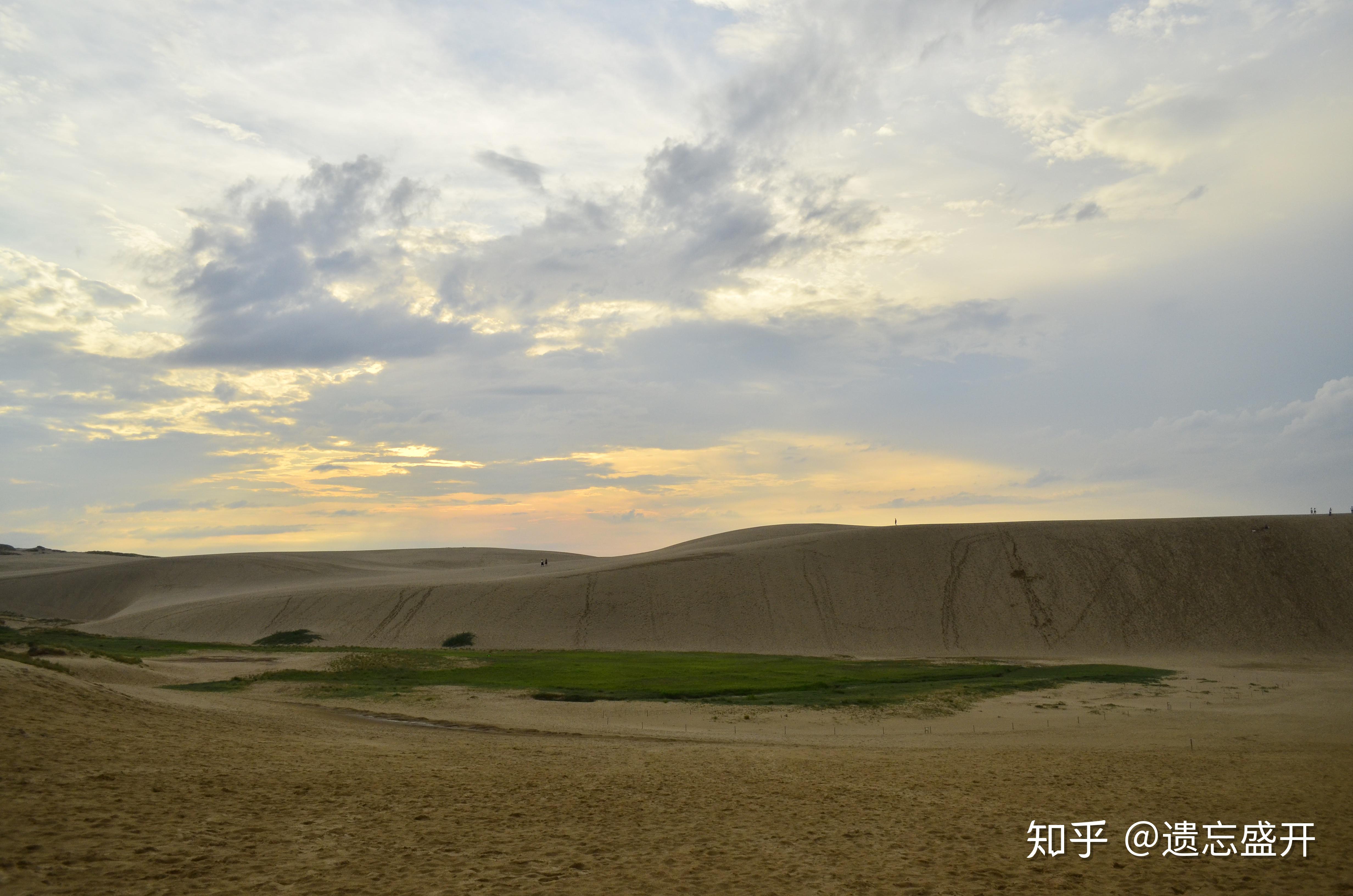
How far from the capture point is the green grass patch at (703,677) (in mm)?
29750

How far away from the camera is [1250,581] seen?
62188 millimetres

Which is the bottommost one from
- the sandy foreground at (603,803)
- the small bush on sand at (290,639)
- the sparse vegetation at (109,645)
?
the small bush on sand at (290,639)

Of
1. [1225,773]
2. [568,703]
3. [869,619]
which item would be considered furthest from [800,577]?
[1225,773]

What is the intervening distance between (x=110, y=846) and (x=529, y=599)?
58.0 metres

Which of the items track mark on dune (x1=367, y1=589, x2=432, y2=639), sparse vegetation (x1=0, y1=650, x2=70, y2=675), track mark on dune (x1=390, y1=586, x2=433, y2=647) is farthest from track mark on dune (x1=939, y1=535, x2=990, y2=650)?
sparse vegetation (x1=0, y1=650, x2=70, y2=675)

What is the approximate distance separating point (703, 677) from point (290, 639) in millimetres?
37548

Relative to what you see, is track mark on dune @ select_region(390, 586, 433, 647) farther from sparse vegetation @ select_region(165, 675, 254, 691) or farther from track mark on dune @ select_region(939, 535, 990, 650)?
track mark on dune @ select_region(939, 535, 990, 650)

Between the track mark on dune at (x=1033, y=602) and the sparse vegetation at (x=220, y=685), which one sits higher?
the track mark on dune at (x=1033, y=602)

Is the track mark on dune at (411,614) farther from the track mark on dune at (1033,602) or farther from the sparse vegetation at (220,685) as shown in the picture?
the track mark on dune at (1033,602)

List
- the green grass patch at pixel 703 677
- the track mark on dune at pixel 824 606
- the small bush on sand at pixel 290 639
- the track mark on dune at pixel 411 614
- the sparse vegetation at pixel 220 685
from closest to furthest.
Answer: the sparse vegetation at pixel 220 685 < the green grass patch at pixel 703 677 < the small bush on sand at pixel 290 639 < the track mark on dune at pixel 824 606 < the track mark on dune at pixel 411 614

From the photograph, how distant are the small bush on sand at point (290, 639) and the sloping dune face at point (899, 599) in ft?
4.12

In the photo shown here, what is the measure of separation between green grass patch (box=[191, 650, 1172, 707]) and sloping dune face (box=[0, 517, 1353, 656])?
14.3m

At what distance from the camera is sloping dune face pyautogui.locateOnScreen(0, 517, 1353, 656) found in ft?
188

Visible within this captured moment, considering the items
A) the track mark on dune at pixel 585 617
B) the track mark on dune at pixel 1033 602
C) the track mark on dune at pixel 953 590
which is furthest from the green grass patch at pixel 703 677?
the track mark on dune at pixel 1033 602
